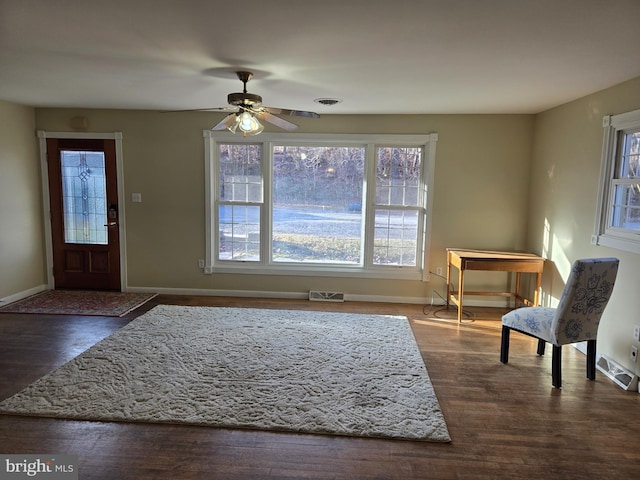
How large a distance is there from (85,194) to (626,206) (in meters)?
5.69

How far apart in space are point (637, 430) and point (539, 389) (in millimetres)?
589

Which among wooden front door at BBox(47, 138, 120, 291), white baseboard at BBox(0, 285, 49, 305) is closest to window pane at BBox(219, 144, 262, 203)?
wooden front door at BBox(47, 138, 120, 291)

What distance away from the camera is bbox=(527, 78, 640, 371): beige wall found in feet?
10.5

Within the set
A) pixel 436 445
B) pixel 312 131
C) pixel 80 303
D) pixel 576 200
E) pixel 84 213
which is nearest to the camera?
pixel 436 445

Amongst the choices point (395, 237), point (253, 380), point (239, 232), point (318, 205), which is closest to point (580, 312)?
point (253, 380)

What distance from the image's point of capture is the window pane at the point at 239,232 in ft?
17.3

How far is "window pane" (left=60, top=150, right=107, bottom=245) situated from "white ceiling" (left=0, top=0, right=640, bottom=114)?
47.4 inches

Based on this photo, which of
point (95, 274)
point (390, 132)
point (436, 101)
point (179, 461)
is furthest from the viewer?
point (95, 274)

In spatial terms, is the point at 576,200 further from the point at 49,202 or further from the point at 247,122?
the point at 49,202

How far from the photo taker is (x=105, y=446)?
88.7 inches

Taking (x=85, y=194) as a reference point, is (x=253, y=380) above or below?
below

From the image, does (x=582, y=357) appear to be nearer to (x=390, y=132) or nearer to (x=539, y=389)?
(x=539, y=389)

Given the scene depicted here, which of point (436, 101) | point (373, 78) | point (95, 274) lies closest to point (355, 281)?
point (436, 101)

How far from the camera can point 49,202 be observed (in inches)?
206
